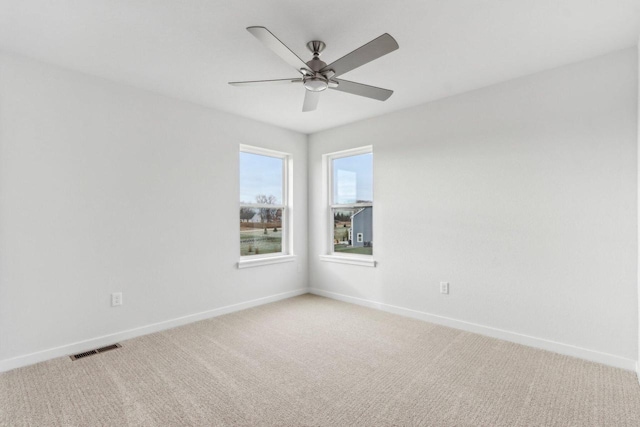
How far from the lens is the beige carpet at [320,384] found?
190 cm

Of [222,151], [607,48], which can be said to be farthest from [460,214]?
[222,151]

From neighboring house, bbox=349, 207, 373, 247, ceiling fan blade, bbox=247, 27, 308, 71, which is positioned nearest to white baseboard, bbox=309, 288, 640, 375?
neighboring house, bbox=349, 207, 373, 247

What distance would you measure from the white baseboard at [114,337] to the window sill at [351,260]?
93 centimetres

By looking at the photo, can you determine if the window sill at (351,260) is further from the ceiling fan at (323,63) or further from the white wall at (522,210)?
the ceiling fan at (323,63)

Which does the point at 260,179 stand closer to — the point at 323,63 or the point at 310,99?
the point at 310,99

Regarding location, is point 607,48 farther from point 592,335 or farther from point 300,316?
point 300,316

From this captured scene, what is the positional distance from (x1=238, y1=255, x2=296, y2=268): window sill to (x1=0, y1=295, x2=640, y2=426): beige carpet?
1.00 m

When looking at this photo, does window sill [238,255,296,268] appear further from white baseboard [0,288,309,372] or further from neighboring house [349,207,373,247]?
neighboring house [349,207,373,247]

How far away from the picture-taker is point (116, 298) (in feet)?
9.88

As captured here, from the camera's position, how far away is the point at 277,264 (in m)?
4.43

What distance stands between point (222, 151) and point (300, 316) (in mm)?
2111

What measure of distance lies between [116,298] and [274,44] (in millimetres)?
2629

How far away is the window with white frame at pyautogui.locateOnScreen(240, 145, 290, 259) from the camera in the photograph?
4.20 meters

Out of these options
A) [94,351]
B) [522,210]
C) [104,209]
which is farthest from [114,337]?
[522,210]
